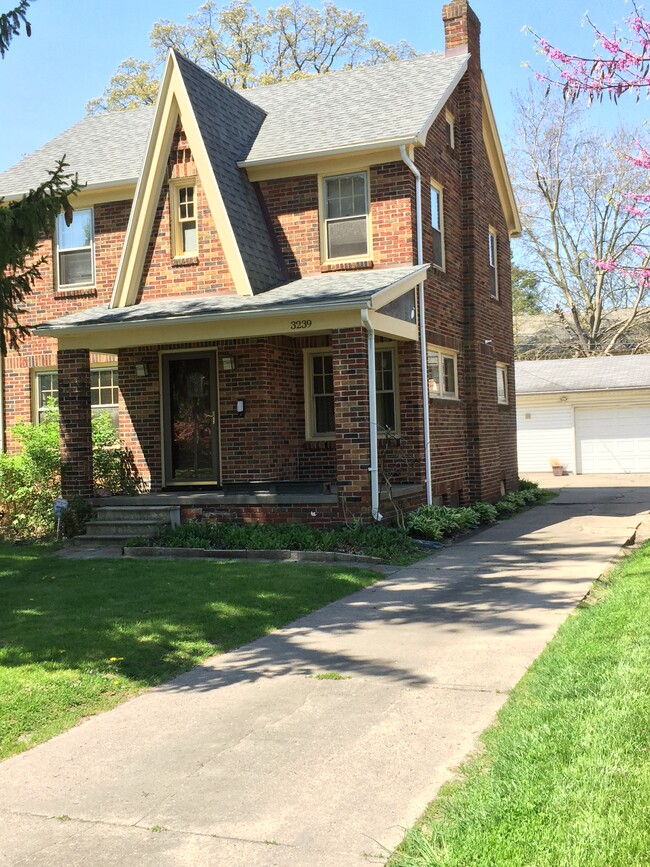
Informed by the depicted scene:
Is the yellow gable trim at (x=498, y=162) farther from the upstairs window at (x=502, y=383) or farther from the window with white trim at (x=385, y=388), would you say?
the window with white trim at (x=385, y=388)

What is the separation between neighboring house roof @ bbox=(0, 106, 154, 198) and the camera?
16.5 m

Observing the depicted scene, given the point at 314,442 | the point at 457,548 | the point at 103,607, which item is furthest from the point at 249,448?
the point at 103,607

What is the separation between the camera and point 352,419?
12.6 meters

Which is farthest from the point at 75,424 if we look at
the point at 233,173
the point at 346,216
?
the point at 346,216

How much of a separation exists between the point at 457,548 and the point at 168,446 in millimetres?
5575

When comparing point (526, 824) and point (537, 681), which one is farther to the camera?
point (537, 681)

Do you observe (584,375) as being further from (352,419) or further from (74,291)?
(352,419)

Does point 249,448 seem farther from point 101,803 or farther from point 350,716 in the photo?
point 101,803

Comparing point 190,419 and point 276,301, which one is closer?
point 276,301

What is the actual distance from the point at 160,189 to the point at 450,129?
6073mm

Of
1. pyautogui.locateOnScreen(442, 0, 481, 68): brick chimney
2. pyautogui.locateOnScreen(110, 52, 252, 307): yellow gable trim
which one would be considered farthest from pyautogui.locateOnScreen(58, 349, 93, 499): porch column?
pyautogui.locateOnScreen(442, 0, 481, 68): brick chimney

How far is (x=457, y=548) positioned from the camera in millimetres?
12539

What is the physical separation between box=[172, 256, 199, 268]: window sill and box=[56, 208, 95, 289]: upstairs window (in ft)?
8.83

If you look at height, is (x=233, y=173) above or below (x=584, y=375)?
above
